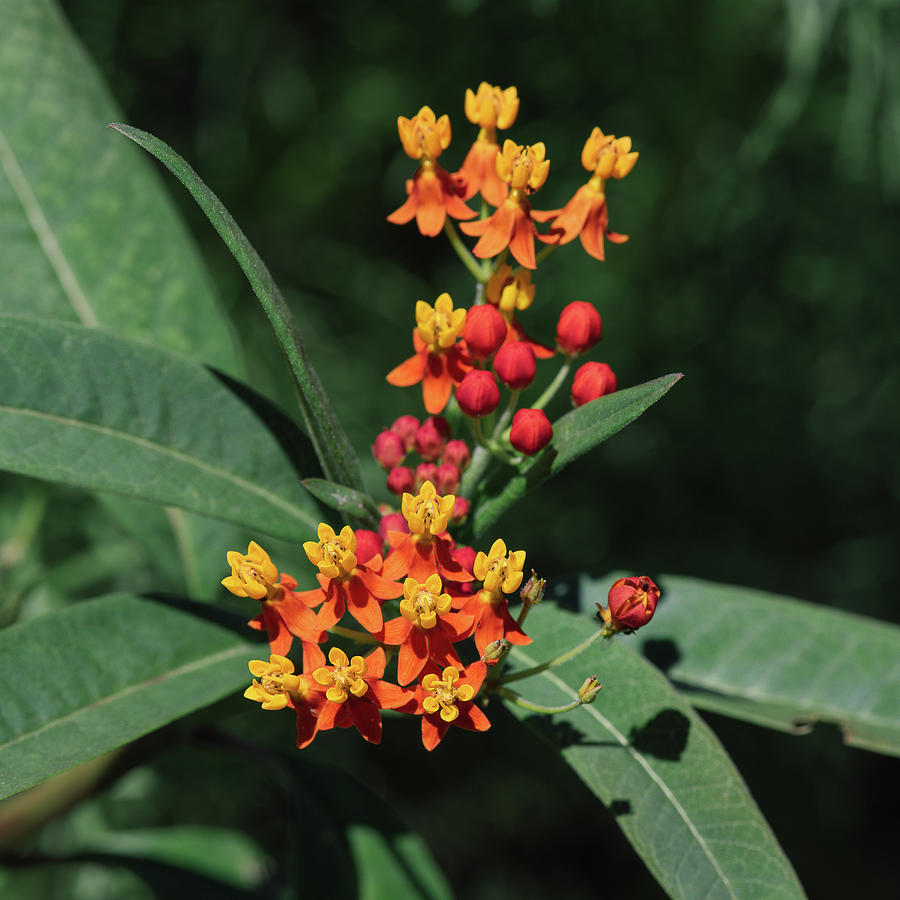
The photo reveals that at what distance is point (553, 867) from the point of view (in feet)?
11.2

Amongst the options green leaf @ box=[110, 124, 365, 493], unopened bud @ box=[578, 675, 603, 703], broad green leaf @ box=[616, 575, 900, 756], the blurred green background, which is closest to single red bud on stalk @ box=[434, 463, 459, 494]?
green leaf @ box=[110, 124, 365, 493]

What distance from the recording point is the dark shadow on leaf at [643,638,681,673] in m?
1.58

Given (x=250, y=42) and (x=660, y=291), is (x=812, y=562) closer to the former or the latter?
(x=660, y=291)

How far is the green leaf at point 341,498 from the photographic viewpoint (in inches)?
44.8

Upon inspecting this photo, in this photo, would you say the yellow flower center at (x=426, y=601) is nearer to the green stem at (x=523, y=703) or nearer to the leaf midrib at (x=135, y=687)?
the green stem at (x=523, y=703)

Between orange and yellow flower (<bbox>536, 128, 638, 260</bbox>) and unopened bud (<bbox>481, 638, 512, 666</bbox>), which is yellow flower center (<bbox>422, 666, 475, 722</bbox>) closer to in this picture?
unopened bud (<bbox>481, 638, 512, 666</bbox>)

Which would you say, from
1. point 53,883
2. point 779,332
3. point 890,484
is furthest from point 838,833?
point 53,883

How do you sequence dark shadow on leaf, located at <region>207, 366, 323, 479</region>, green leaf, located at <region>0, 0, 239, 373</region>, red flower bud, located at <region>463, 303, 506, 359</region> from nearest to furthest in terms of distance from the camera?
red flower bud, located at <region>463, 303, 506, 359</region>
dark shadow on leaf, located at <region>207, 366, 323, 479</region>
green leaf, located at <region>0, 0, 239, 373</region>

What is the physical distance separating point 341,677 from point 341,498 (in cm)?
26

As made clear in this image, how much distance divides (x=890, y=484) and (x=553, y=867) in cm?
179

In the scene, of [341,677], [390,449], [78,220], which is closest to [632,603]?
[341,677]

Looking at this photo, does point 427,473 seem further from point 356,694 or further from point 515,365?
point 356,694

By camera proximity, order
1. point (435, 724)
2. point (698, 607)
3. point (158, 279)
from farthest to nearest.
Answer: point (158, 279)
point (698, 607)
point (435, 724)

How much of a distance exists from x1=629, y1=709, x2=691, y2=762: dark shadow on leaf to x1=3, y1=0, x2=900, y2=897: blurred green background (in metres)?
2.03
